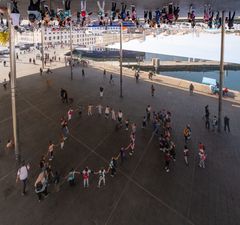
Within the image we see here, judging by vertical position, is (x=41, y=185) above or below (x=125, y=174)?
above

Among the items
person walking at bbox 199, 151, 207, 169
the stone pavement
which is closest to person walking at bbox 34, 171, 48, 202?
the stone pavement

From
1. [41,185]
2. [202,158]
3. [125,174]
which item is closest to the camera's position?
[41,185]

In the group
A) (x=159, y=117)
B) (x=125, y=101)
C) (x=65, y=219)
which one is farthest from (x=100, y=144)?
(x=125, y=101)

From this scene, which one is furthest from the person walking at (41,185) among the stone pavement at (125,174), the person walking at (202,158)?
the person walking at (202,158)

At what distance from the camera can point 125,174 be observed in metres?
13.1

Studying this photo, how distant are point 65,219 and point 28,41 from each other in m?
132

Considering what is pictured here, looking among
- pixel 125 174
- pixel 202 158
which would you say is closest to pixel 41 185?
pixel 125 174

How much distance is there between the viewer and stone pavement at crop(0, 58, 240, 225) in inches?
408

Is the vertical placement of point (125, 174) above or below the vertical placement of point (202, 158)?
below

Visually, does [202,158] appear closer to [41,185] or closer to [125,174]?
[125,174]

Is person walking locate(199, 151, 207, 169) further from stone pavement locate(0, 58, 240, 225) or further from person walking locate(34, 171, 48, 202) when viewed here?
person walking locate(34, 171, 48, 202)

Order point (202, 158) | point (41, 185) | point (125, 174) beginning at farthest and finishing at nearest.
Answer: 1. point (202, 158)
2. point (125, 174)
3. point (41, 185)

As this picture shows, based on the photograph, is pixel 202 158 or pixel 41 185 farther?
pixel 202 158

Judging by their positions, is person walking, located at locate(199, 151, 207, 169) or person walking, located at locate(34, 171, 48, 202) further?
person walking, located at locate(199, 151, 207, 169)
